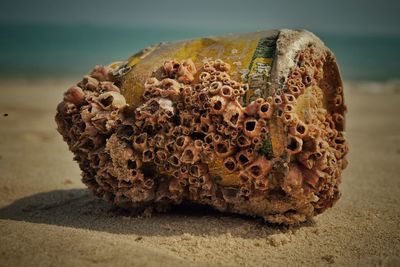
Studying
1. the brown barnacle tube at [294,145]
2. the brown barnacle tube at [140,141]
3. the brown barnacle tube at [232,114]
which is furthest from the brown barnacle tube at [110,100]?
the brown barnacle tube at [294,145]

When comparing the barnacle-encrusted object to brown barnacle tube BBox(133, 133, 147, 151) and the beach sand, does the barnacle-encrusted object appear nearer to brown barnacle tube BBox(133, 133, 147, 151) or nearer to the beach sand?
brown barnacle tube BBox(133, 133, 147, 151)

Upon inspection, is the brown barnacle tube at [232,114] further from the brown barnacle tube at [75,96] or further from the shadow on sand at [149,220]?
the brown barnacle tube at [75,96]

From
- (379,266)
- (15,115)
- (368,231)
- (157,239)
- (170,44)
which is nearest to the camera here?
(379,266)

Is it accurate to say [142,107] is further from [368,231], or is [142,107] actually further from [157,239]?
[368,231]

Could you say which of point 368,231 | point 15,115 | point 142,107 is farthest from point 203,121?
point 15,115

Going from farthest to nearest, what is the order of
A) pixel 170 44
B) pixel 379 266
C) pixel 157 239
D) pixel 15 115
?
pixel 15 115 → pixel 170 44 → pixel 157 239 → pixel 379 266

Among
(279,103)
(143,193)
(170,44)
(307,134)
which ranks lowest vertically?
(143,193)

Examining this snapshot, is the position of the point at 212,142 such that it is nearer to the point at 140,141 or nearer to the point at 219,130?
the point at 219,130

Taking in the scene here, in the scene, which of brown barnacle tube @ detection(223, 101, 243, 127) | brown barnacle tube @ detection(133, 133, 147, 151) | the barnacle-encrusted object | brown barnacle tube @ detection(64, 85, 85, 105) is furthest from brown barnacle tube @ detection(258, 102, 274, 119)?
brown barnacle tube @ detection(64, 85, 85, 105)
